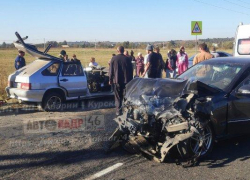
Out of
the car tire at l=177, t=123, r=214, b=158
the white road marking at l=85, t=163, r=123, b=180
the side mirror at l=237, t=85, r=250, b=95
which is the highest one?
the side mirror at l=237, t=85, r=250, b=95

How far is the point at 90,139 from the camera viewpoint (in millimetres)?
5871

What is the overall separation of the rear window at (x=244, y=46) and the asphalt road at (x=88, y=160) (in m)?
5.43

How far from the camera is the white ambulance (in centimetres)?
1052

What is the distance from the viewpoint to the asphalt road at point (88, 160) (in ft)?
14.1

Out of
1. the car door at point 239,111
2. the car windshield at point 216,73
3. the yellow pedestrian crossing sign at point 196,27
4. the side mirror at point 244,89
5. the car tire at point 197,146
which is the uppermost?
the yellow pedestrian crossing sign at point 196,27

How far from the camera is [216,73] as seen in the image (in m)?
5.82

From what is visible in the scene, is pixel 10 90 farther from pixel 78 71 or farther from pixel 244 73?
pixel 244 73

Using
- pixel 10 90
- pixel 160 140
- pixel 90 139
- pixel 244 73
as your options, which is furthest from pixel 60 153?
pixel 10 90

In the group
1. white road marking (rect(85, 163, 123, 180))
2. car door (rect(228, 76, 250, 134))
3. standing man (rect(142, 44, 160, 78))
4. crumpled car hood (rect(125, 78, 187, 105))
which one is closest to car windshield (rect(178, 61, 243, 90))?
car door (rect(228, 76, 250, 134))

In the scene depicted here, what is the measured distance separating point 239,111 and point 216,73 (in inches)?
35.8

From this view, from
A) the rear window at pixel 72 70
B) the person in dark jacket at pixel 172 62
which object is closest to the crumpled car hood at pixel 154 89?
the rear window at pixel 72 70

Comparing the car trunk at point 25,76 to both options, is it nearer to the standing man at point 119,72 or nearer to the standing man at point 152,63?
the standing man at point 119,72

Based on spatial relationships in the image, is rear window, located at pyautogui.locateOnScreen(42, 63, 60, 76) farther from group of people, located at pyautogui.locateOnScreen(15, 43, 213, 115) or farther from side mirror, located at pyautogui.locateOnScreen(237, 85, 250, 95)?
side mirror, located at pyautogui.locateOnScreen(237, 85, 250, 95)

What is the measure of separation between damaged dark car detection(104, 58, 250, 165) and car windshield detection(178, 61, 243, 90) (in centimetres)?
2
